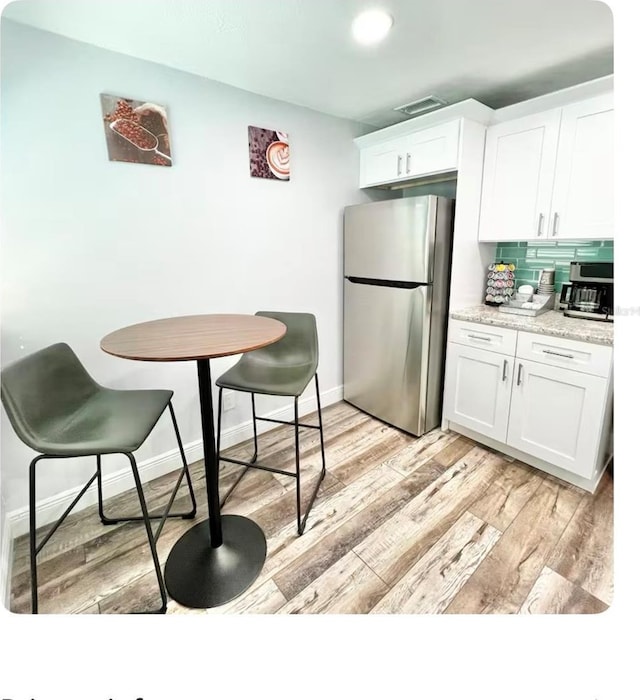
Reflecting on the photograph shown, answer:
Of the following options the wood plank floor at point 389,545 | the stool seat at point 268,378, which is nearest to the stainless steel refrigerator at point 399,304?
the wood plank floor at point 389,545

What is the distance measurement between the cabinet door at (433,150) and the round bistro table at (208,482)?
4.88 feet

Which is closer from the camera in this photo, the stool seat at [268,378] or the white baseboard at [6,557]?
the white baseboard at [6,557]

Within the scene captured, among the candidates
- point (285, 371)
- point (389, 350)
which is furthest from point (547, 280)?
point (285, 371)

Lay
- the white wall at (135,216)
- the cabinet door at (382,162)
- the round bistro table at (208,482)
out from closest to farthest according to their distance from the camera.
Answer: the round bistro table at (208,482), the white wall at (135,216), the cabinet door at (382,162)

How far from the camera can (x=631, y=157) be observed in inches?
37.8

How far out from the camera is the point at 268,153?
215 centimetres

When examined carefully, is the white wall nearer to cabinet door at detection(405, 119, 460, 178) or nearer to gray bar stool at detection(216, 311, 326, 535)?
gray bar stool at detection(216, 311, 326, 535)

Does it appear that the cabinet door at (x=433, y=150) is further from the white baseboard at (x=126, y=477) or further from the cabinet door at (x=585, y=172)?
the white baseboard at (x=126, y=477)

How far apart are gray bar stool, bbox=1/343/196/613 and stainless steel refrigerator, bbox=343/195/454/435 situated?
58.7 inches

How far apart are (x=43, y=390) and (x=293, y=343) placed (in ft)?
3.71

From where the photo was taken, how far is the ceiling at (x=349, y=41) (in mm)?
1348

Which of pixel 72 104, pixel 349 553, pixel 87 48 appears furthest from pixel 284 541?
pixel 87 48

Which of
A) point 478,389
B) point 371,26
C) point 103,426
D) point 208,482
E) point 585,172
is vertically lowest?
point 208,482

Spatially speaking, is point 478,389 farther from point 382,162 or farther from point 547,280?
point 382,162
